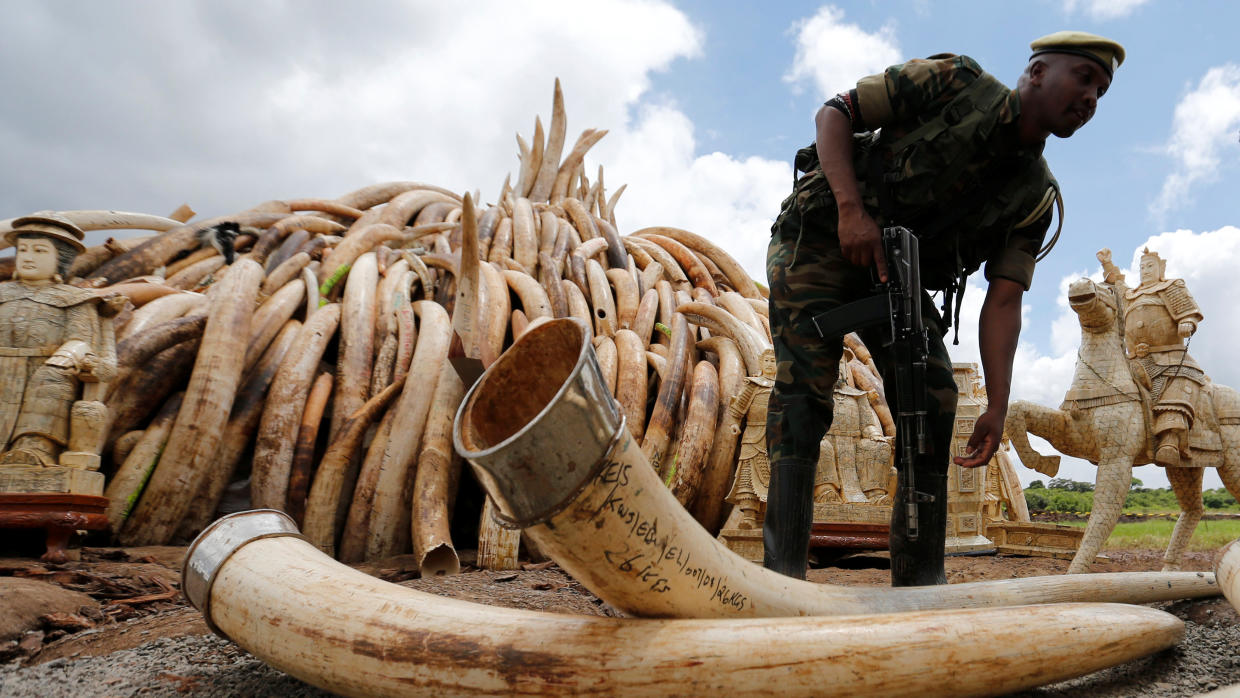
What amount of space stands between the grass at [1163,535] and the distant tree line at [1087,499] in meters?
1.49

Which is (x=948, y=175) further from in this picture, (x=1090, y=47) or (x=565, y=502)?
(x=565, y=502)

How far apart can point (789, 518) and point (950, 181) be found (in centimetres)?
118

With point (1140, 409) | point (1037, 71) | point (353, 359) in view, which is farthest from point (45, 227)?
point (1140, 409)

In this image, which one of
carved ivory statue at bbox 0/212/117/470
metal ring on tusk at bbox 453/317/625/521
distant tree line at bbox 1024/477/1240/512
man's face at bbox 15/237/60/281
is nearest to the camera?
metal ring on tusk at bbox 453/317/625/521

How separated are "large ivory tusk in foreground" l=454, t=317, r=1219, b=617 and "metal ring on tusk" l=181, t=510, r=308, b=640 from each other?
876 mm

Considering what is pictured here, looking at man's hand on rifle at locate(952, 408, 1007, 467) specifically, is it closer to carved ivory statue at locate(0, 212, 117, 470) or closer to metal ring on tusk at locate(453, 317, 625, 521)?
metal ring on tusk at locate(453, 317, 625, 521)

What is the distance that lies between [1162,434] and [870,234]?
4030 millimetres

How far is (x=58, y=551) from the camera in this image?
3623 millimetres

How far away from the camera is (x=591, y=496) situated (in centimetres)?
138

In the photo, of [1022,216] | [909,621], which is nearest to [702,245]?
[1022,216]

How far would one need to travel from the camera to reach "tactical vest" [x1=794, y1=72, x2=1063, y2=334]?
2.33m

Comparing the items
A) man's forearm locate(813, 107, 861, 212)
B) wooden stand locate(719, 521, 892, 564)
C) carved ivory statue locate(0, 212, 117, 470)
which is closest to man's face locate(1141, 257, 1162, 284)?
wooden stand locate(719, 521, 892, 564)

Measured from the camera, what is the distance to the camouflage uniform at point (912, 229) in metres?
2.31

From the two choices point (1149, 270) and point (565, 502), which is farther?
point (1149, 270)
